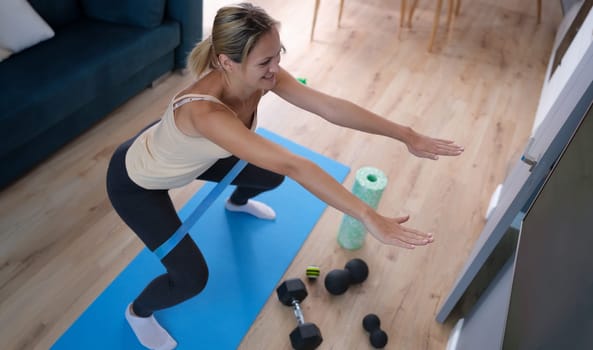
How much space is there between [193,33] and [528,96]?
2280 millimetres

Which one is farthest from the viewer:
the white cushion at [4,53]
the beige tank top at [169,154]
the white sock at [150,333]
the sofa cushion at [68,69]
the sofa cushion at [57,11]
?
the sofa cushion at [57,11]

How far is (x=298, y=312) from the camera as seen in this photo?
5.41ft

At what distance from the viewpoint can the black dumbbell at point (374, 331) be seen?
1615mm

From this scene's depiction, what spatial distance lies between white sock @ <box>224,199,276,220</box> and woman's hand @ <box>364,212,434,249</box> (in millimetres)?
978

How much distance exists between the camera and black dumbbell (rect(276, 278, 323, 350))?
154cm

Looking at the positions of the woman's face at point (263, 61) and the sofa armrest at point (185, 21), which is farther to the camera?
the sofa armrest at point (185, 21)

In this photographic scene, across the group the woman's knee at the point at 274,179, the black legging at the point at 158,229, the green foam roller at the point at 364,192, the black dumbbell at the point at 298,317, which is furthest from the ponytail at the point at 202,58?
the black dumbbell at the point at 298,317

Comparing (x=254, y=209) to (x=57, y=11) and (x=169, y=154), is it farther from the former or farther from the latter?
(x=57, y=11)

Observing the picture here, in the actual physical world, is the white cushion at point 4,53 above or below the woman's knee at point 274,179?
above

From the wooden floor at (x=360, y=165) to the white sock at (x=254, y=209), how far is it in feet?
0.74

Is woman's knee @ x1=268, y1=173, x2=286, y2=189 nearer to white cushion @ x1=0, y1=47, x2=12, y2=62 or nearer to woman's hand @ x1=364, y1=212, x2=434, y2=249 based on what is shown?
woman's hand @ x1=364, y1=212, x2=434, y2=249

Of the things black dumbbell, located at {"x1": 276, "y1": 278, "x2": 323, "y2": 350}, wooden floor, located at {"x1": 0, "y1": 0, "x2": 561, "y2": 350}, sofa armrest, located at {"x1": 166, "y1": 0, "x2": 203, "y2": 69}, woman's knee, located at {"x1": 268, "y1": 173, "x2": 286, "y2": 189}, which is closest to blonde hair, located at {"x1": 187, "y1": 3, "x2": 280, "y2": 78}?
woman's knee, located at {"x1": 268, "y1": 173, "x2": 286, "y2": 189}

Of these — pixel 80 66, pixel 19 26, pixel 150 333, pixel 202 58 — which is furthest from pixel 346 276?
pixel 19 26

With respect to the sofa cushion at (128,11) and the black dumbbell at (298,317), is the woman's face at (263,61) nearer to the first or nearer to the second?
the black dumbbell at (298,317)
